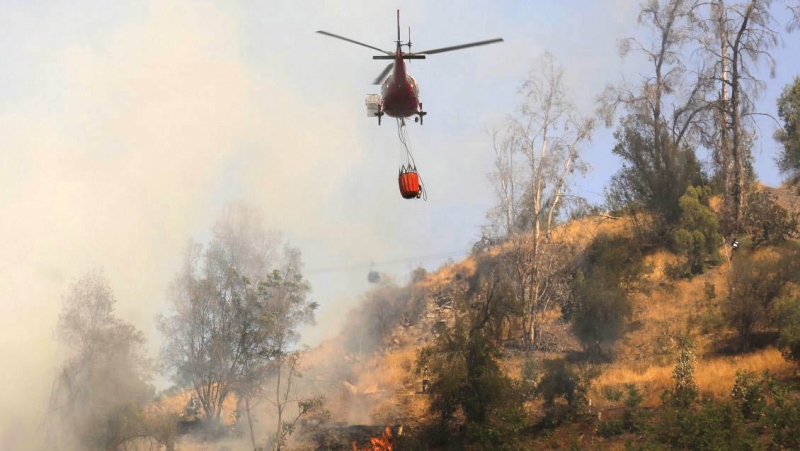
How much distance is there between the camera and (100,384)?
37531 millimetres

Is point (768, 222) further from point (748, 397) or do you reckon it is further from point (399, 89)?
point (399, 89)

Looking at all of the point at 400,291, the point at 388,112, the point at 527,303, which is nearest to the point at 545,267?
the point at 527,303

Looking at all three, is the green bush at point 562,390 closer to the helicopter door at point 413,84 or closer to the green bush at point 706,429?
the green bush at point 706,429

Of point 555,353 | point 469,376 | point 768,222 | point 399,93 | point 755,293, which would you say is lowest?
point 469,376

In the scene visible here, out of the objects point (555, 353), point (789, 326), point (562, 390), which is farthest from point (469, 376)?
point (789, 326)

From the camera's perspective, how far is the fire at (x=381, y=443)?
111ft

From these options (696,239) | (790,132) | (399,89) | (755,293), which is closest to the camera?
(399,89)

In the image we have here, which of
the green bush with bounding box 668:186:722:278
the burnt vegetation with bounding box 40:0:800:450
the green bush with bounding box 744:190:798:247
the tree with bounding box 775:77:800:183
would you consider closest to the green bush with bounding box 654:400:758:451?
the burnt vegetation with bounding box 40:0:800:450

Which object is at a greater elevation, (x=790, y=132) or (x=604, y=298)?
(x=790, y=132)

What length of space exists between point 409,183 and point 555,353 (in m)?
19.6

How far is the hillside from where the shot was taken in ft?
109

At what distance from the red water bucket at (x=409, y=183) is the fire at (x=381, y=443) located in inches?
461

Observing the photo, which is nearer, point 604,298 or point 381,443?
point 381,443

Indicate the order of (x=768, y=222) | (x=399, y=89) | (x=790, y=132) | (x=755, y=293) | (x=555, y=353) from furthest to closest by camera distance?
1. (x=790, y=132)
2. (x=768, y=222)
3. (x=555, y=353)
4. (x=755, y=293)
5. (x=399, y=89)
